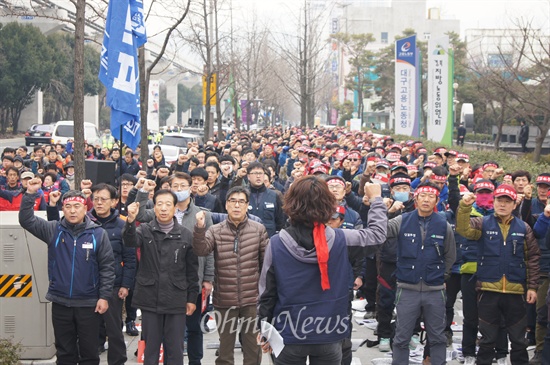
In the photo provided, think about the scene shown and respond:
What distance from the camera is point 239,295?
695 cm

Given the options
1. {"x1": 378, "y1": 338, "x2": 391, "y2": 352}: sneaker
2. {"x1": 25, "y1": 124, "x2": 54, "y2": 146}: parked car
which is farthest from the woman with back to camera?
{"x1": 25, "y1": 124, "x2": 54, "y2": 146}: parked car

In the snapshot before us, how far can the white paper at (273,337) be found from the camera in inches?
190

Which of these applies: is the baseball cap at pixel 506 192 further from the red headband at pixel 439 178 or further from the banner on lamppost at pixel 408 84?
the banner on lamppost at pixel 408 84

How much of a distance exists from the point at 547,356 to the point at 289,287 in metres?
3.86

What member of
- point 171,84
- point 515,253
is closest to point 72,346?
point 515,253

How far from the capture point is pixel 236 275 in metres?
6.96

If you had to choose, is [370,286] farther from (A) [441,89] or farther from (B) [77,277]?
(A) [441,89]

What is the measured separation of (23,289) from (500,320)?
15.4ft

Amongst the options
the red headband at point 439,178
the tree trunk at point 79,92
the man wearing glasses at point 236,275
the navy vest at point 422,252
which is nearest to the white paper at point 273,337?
the man wearing glasses at point 236,275

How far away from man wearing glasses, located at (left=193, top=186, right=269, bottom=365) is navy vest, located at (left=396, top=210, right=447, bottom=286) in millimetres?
1319

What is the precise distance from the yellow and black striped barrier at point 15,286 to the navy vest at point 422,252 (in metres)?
3.67

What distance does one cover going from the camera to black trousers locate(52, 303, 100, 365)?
699 centimetres

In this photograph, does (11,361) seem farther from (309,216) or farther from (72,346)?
(309,216)

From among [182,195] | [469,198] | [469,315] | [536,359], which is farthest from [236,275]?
[536,359]
